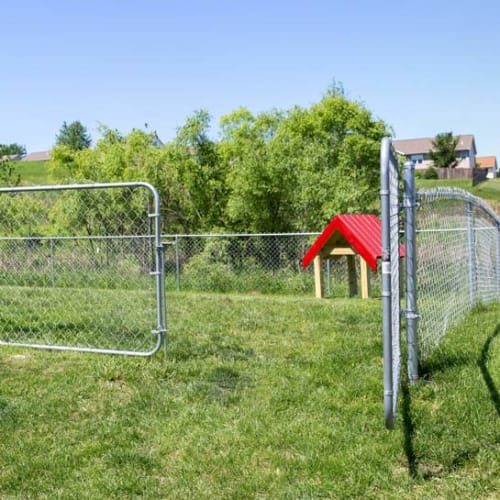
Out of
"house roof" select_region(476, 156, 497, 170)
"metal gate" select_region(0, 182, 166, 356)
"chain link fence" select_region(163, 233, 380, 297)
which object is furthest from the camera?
"house roof" select_region(476, 156, 497, 170)

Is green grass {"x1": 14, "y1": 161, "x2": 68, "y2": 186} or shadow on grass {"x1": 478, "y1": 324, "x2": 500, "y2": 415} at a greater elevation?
green grass {"x1": 14, "y1": 161, "x2": 68, "y2": 186}

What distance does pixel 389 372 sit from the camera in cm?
316

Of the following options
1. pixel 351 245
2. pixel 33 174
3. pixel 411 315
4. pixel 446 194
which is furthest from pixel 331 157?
pixel 33 174

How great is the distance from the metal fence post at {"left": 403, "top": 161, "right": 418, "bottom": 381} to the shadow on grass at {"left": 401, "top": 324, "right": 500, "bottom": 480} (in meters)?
0.20

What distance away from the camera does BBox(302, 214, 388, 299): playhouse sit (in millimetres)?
10109

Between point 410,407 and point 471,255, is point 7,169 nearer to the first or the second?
point 471,255

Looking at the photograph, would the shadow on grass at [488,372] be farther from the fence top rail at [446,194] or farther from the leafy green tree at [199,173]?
the leafy green tree at [199,173]

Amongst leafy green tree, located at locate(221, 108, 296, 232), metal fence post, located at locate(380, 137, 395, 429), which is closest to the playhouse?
leafy green tree, located at locate(221, 108, 296, 232)

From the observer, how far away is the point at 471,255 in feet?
26.1

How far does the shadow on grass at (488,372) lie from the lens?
13.2 ft

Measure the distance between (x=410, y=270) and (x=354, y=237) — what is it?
5.57m

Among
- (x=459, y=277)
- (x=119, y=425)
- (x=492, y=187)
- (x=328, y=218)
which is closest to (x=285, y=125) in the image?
(x=328, y=218)

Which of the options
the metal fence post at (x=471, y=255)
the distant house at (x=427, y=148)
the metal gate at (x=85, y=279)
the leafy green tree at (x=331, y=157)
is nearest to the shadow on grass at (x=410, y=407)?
the metal fence post at (x=471, y=255)

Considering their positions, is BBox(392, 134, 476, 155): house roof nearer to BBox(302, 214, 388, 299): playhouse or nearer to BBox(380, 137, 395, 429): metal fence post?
BBox(302, 214, 388, 299): playhouse
